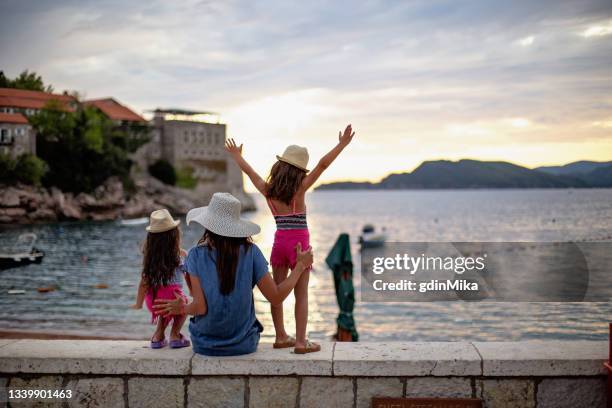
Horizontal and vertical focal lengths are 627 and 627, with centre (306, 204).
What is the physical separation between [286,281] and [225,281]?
0.42 m

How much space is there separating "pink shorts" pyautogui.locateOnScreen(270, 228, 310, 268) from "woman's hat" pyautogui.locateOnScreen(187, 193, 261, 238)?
28cm

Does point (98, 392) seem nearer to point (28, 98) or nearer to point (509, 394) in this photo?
point (509, 394)

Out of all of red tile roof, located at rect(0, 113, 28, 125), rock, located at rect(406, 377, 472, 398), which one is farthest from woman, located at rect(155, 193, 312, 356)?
red tile roof, located at rect(0, 113, 28, 125)

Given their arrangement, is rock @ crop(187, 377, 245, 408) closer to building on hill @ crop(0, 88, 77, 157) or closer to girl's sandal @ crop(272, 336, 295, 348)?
girl's sandal @ crop(272, 336, 295, 348)

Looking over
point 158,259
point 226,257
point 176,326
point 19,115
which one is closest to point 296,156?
point 226,257

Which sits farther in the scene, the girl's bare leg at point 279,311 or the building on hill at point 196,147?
the building on hill at point 196,147

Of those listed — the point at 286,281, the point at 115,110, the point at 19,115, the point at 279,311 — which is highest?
the point at 115,110

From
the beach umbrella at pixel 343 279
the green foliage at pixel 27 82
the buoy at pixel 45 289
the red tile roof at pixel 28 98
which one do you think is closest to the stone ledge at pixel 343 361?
the beach umbrella at pixel 343 279

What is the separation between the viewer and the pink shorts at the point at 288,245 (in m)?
4.37

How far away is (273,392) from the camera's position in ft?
13.4

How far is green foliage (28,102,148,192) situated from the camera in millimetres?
64125

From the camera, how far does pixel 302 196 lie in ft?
14.4

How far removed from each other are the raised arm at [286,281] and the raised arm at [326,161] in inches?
18.6

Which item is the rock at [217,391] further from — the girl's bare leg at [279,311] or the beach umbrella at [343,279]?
the beach umbrella at [343,279]
